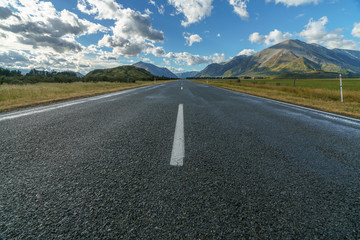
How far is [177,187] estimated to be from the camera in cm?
138

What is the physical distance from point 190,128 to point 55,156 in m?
2.14

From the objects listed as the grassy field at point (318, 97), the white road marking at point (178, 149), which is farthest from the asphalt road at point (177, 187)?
the grassy field at point (318, 97)

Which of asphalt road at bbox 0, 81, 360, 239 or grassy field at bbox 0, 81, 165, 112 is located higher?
grassy field at bbox 0, 81, 165, 112

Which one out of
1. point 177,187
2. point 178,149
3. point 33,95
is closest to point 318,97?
point 178,149

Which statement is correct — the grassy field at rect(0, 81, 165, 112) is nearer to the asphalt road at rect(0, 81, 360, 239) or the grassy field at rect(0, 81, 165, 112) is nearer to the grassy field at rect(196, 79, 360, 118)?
the asphalt road at rect(0, 81, 360, 239)

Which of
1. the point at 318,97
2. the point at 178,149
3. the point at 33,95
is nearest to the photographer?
the point at 178,149

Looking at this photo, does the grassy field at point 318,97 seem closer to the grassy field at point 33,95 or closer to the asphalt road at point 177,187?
the asphalt road at point 177,187

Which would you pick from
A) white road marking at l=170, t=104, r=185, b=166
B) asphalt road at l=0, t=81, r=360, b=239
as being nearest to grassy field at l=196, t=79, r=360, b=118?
asphalt road at l=0, t=81, r=360, b=239

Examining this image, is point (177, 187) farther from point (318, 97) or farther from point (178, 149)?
point (318, 97)

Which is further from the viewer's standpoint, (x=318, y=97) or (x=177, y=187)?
(x=318, y=97)

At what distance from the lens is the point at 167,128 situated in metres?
3.12

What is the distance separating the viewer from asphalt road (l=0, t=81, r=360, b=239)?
0.99m

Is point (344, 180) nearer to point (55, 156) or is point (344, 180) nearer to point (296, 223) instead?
point (296, 223)

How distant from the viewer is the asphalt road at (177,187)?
992 mm
